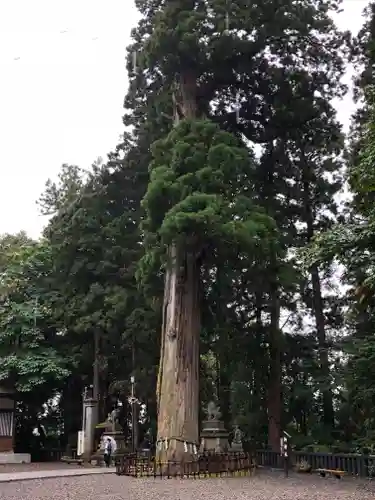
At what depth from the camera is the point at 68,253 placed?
2236cm

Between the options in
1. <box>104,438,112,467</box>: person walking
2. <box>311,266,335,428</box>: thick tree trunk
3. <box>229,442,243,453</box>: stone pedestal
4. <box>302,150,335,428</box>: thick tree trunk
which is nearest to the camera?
<box>229,442,243,453</box>: stone pedestal

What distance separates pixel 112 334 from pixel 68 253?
3411 millimetres

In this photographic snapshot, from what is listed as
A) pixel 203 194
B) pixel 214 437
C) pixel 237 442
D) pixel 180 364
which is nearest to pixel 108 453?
pixel 214 437

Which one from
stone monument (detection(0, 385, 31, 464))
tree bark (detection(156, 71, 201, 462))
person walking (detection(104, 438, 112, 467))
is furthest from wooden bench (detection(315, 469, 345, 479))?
stone monument (detection(0, 385, 31, 464))

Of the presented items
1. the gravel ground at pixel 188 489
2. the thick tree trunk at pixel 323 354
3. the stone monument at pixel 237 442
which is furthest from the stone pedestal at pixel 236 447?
the thick tree trunk at pixel 323 354

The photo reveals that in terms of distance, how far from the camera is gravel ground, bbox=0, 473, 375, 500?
34.2 ft

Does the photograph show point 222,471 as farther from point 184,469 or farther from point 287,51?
point 287,51

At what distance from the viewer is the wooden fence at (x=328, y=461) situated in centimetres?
1491

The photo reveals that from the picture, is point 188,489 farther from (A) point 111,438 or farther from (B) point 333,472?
(A) point 111,438

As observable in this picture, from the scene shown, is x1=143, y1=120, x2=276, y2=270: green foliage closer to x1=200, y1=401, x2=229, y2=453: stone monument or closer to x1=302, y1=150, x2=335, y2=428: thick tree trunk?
x1=302, y1=150, x2=335, y2=428: thick tree trunk

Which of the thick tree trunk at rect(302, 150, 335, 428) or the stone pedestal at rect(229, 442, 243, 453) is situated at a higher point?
the thick tree trunk at rect(302, 150, 335, 428)

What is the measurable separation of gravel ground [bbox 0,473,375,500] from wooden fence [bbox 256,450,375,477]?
785 mm

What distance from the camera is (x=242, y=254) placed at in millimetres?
15883

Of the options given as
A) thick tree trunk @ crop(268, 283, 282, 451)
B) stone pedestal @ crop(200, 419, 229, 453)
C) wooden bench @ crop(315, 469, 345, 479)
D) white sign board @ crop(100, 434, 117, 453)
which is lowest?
wooden bench @ crop(315, 469, 345, 479)
